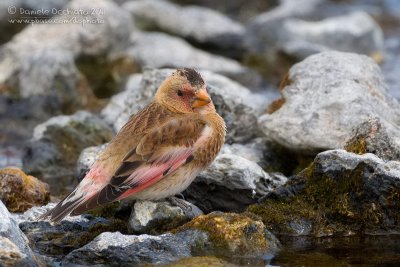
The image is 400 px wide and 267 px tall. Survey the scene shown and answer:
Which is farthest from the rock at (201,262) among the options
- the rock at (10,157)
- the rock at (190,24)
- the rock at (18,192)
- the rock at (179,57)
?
the rock at (190,24)

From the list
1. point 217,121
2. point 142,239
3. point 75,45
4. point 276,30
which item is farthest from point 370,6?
point 142,239

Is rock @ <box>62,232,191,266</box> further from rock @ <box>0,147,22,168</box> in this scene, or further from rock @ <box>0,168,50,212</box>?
rock @ <box>0,147,22,168</box>

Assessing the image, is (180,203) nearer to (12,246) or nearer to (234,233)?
(234,233)

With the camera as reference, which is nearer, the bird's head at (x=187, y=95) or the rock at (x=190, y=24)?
the bird's head at (x=187, y=95)

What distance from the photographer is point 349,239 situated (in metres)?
7.66

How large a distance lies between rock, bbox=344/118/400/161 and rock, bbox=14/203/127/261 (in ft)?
8.21

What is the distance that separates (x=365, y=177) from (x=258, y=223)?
3.62 feet

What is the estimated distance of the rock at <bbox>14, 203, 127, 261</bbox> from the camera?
7523 millimetres

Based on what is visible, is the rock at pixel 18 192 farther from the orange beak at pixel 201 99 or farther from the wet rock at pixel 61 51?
the wet rock at pixel 61 51

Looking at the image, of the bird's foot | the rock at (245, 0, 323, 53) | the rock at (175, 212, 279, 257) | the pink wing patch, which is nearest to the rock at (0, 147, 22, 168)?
the bird's foot

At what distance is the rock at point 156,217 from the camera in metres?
7.60

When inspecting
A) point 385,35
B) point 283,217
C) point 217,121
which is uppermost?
point 217,121

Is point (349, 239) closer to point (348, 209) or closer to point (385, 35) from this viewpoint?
point (348, 209)

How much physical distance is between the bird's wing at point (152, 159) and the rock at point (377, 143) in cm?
167
